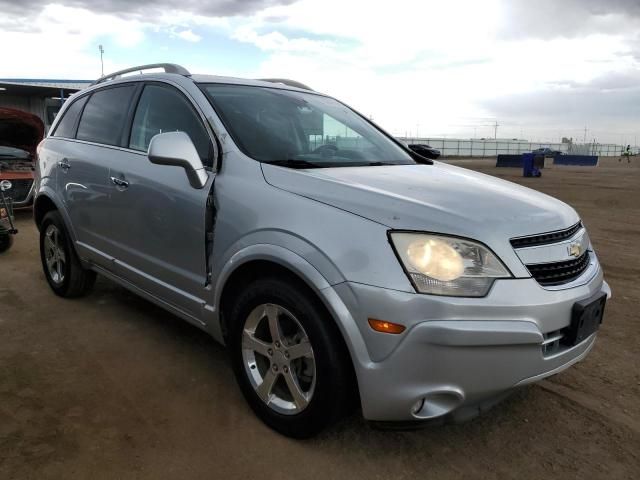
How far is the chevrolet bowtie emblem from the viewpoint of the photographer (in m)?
2.37

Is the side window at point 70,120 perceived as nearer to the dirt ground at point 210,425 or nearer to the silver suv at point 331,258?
the silver suv at point 331,258

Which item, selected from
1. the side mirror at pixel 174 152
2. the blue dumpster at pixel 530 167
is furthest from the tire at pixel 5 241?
the blue dumpster at pixel 530 167

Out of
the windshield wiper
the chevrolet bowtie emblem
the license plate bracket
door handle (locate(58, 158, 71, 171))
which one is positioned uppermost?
the windshield wiper

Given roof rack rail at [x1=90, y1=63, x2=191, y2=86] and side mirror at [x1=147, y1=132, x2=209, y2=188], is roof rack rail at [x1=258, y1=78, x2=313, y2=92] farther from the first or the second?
side mirror at [x1=147, y1=132, x2=209, y2=188]

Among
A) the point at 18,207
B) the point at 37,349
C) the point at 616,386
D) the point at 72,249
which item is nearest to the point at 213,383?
the point at 37,349

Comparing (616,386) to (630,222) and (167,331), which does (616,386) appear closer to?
(167,331)

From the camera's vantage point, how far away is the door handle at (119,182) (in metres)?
3.38

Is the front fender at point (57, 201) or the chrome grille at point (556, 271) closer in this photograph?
the chrome grille at point (556, 271)

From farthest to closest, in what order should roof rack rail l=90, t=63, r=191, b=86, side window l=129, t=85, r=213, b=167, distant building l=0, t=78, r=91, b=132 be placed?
distant building l=0, t=78, r=91, b=132 < roof rack rail l=90, t=63, r=191, b=86 < side window l=129, t=85, r=213, b=167

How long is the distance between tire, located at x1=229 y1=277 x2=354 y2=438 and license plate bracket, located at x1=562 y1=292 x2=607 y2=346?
94cm

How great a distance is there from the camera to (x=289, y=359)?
2.41 meters

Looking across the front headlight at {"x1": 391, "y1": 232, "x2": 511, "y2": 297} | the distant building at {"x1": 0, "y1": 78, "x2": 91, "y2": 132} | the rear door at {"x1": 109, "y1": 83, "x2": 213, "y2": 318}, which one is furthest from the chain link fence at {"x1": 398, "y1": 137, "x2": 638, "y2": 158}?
the front headlight at {"x1": 391, "y1": 232, "x2": 511, "y2": 297}

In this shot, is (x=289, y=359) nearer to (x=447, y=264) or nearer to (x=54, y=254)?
(x=447, y=264)

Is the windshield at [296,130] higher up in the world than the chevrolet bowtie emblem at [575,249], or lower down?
higher up
